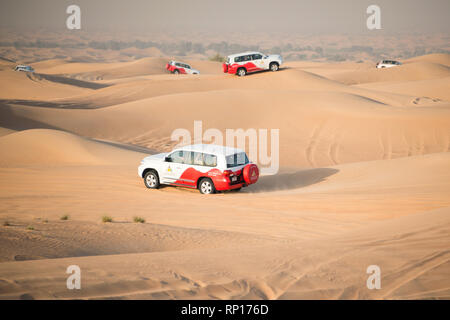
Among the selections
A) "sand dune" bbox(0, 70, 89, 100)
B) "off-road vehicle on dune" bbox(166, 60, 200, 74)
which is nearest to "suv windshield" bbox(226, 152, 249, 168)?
"sand dune" bbox(0, 70, 89, 100)

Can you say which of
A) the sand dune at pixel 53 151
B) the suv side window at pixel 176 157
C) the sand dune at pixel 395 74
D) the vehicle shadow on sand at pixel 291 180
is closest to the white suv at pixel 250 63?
the sand dune at pixel 395 74

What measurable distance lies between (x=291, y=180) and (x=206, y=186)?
3323 millimetres

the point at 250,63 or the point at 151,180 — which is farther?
the point at 250,63

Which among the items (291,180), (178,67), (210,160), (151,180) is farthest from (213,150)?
(178,67)

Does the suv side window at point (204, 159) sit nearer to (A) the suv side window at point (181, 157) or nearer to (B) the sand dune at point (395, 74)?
(A) the suv side window at point (181, 157)

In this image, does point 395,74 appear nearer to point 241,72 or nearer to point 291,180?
point 241,72

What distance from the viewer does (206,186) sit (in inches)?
513

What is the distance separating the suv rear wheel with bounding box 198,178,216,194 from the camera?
42.4 ft

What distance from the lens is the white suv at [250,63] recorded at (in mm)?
38188

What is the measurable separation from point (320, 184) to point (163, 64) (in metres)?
59.3

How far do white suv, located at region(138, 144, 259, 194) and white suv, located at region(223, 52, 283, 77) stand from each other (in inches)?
1018

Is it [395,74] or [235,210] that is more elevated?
[395,74]

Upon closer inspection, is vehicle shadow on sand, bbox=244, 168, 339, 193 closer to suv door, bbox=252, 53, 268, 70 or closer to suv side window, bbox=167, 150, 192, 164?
suv side window, bbox=167, 150, 192, 164
